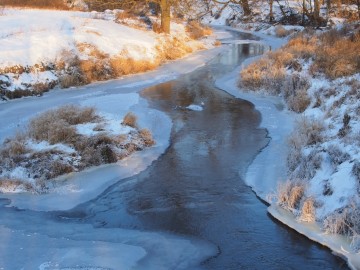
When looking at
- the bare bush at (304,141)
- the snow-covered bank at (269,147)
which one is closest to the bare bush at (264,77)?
the snow-covered bank at (269,147)

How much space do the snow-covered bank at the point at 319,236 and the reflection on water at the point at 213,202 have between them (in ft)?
0.37

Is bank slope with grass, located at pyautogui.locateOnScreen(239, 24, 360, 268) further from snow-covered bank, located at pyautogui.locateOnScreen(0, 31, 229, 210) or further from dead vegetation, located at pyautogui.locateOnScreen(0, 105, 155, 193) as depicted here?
dead vegetation, located at pyautogui.locateOnScreen(0, 105, 155, 193)

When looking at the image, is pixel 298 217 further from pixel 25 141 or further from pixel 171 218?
pixel 25 141

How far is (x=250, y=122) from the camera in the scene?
39.8 ft

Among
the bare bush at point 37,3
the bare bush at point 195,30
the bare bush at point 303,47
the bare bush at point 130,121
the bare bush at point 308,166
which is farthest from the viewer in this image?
the bare bush at point 37,3

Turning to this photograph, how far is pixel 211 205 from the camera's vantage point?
7.43 meters

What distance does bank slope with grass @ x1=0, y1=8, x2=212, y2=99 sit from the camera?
15.3 metres

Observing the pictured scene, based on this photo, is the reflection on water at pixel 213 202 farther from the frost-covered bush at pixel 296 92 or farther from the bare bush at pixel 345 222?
the frost-covered bush at pixel 296 92

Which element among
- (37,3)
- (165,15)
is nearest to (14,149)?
(165,15)

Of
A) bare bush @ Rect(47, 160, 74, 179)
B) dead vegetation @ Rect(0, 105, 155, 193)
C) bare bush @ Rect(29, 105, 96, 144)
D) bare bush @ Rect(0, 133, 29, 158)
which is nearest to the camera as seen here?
dead vegetation @ Rect(0, 105, 155, 193)

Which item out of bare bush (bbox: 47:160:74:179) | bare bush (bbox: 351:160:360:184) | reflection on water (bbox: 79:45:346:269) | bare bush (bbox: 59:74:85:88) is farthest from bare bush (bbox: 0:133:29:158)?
bare bush (bbox: 59:74:85:88)

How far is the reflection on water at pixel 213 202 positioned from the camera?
611cm

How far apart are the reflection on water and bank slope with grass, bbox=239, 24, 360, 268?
437mm

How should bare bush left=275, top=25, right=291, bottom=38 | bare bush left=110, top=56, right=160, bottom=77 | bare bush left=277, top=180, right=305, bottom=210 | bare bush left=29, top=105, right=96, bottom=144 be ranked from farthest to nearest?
bare bush left=275, top=25, right=291, bottom=38, bare bush left=110, top=56, right=160, bottom=77, bare bush left=29, top=105, right=96, bottom=144, bare bush left=277, top=180, right=305, bottom=210
